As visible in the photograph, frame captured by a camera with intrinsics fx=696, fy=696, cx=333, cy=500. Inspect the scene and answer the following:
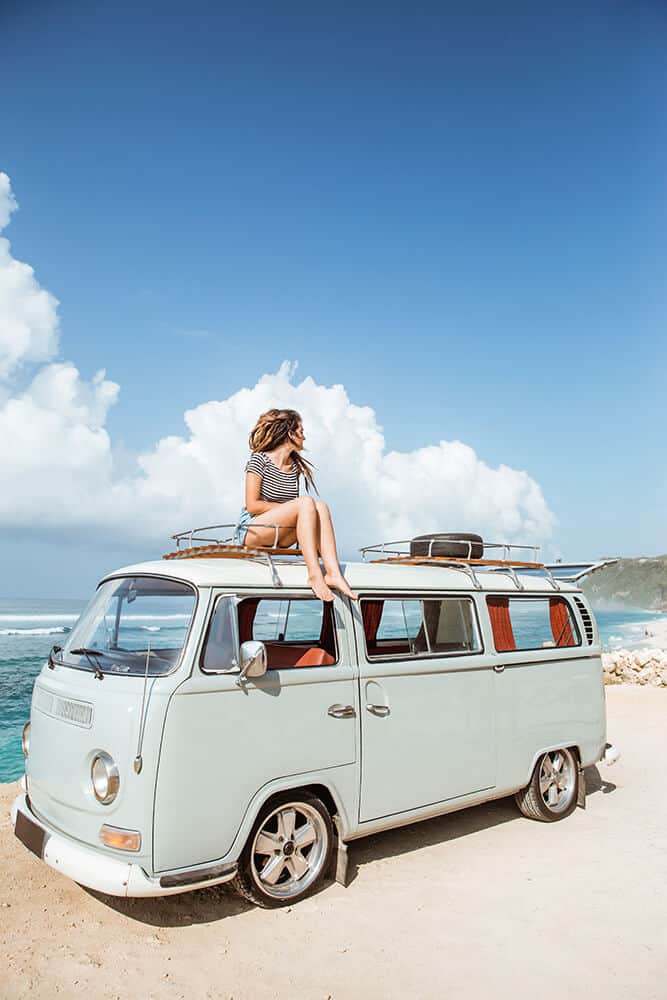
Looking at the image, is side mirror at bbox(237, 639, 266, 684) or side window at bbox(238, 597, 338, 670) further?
side window at bbox(238, 597, 338, 670)

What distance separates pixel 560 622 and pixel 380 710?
3.13 meters

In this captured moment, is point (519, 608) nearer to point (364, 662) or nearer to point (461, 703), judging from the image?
point (461, 703)

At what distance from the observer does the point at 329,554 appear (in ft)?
17.7

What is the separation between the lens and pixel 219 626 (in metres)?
4.62

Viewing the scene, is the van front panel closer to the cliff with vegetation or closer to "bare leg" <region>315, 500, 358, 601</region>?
"bare leg" <region>315, 500, 358, 601</region>

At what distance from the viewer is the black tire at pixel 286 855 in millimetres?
4668

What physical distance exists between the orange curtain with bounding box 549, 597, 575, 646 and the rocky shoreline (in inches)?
443

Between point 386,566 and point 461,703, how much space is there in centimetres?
134

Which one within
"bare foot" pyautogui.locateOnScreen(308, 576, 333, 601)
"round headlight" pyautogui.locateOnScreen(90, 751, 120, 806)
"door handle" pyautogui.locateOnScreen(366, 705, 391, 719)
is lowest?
"round headlight" pyautogui.locateOnScreen(90, 751, 120, 806)

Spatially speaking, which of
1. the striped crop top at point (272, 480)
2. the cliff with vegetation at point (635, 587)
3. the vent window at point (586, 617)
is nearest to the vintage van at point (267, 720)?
the striped crop top at point (272, 480)

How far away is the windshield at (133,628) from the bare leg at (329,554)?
3.75ft

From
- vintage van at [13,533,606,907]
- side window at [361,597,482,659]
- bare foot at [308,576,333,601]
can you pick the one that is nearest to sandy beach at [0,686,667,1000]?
vintage van at [13,533,606,907]

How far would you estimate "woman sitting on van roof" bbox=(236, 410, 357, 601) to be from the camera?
5328mm

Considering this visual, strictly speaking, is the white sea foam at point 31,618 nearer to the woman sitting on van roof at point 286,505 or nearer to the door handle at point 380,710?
the woman sitting on van roof at point 286,505
